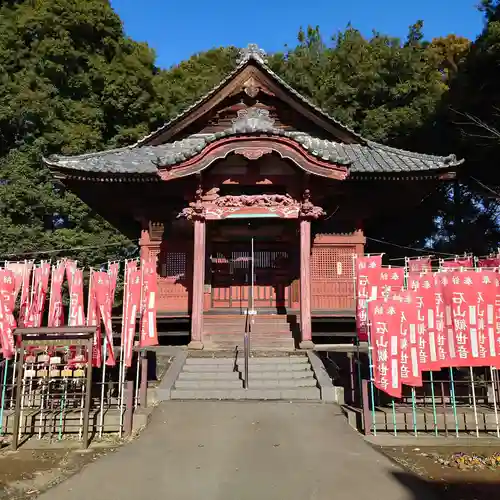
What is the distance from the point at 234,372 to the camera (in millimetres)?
10141

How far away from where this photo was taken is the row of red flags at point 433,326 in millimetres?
7531

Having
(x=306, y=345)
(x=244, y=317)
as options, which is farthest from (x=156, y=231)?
(x=306, y=345)

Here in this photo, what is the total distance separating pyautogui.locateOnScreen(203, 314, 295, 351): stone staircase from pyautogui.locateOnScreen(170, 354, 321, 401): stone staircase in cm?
114

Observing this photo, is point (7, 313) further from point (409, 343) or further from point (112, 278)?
point (409, 343)

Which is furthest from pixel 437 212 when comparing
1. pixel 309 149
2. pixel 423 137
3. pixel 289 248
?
pixel 309 149

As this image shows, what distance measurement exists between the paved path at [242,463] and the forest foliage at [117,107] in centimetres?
1662

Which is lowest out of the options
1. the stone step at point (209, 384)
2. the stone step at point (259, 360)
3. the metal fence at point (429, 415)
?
the metal fence at point (429, 415)

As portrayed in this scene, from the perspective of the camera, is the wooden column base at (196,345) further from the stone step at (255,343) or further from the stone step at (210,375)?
the stone step at (210,375)

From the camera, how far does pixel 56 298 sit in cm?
1049

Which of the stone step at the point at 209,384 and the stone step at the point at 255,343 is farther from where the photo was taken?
the stone step at the point at 255,343

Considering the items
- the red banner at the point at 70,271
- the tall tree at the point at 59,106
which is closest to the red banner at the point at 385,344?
the red banner at the point at 70,271

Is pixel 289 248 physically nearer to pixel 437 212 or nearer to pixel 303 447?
pixel 303 447

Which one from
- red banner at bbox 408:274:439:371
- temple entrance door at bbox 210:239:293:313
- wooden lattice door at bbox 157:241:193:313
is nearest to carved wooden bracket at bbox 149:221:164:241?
wooden lattice door at bbox 157:241:193:313

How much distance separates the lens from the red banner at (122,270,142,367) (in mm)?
8677
